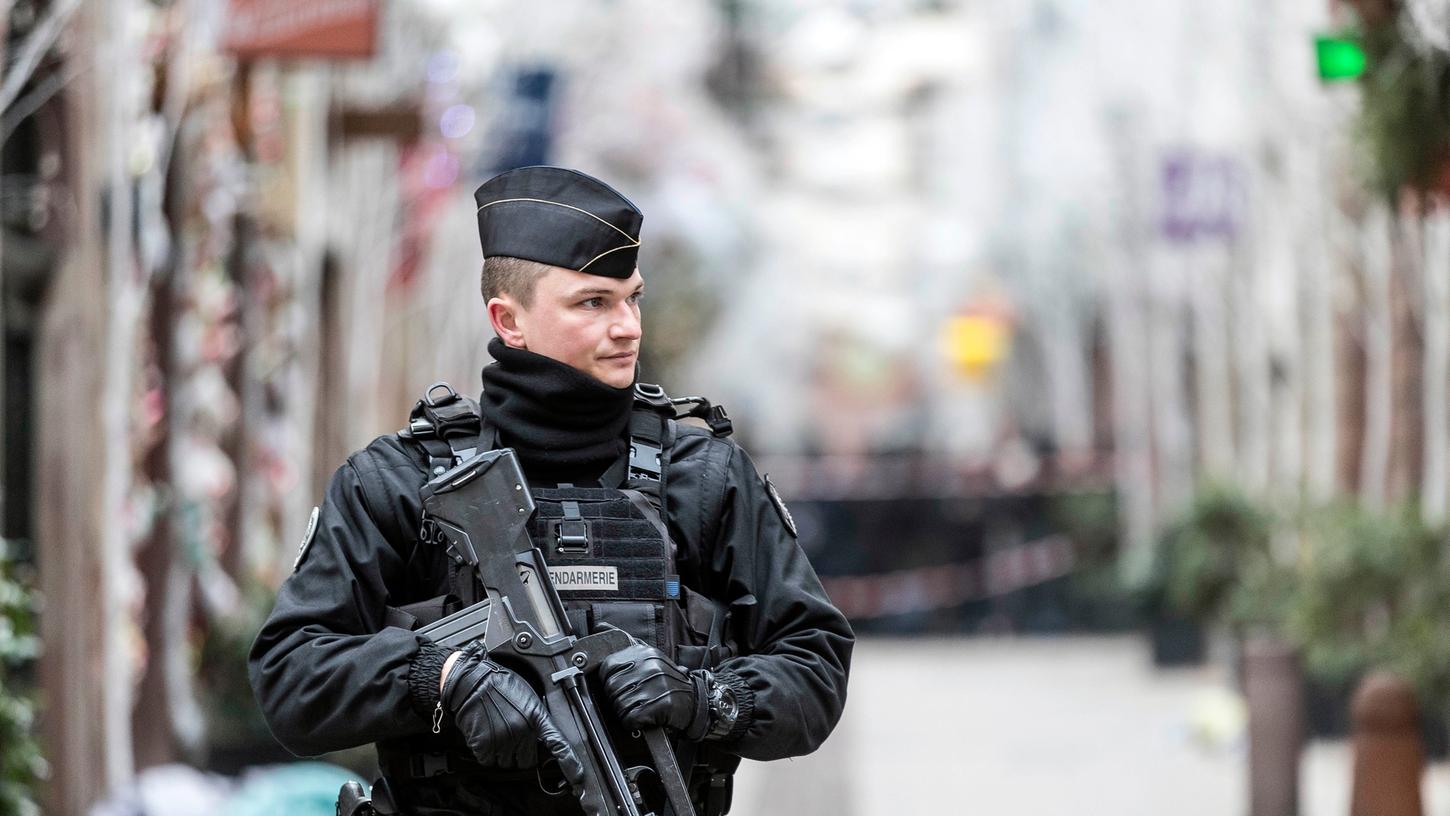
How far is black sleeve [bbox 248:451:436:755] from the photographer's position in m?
3.45

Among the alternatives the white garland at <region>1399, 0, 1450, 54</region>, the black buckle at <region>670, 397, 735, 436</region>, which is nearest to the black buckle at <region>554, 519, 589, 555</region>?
the black buckle at <region>670, 397, 735, 436</region>

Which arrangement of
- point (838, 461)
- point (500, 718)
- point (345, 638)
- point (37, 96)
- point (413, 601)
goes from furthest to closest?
point (838, 461), point (37, 96), point (413, 601), point (345, 638), point (500, 718)

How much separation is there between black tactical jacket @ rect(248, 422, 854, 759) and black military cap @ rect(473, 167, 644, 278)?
37cm

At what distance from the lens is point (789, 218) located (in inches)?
3533

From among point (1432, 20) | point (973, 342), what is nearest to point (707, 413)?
point (1432, 20)

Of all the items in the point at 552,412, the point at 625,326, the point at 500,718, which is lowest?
the point at 500,718

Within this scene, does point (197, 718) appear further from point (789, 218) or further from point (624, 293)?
point (789, 218)

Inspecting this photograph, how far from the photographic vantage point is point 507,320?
12.2 ft

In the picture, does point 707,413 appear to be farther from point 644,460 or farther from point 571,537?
point 571,537

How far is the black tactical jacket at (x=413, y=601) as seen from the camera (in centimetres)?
346

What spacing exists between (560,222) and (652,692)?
81 centimetres

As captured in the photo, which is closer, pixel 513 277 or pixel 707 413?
pixel 513 277

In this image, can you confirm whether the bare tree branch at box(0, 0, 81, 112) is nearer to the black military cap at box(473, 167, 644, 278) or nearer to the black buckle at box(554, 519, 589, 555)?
the black military cap at box(473, 167, 644, 278)

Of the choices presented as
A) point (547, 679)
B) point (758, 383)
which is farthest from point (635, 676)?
point (758, 383)
